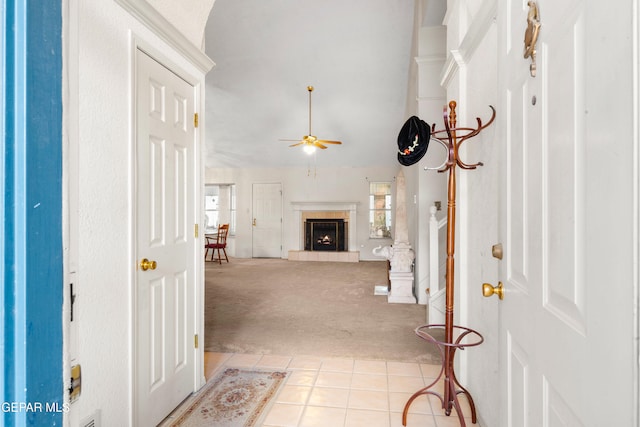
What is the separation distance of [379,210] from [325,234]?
1494mm

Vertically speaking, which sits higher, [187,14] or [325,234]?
[187,14]

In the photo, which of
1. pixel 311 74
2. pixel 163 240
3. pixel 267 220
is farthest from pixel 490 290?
pixel 267 220

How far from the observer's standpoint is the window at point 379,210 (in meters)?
9.64

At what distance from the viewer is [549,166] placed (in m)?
0.88

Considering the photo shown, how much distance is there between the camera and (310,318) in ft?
14.3

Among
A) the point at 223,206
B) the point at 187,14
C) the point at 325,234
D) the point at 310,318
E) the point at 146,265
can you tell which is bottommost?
the point at 310,318

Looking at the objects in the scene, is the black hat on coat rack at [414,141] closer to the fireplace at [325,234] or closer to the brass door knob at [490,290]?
the brass door knob at [490,290]

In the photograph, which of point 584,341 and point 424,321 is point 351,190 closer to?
point 424,321

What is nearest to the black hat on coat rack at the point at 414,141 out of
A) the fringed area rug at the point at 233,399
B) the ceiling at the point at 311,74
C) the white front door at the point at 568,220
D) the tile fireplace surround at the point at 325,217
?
the white front door at the point at 568,220

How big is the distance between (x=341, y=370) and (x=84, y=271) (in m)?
2.00

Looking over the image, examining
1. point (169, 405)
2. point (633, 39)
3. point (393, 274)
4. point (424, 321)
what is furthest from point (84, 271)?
point (393, 274)

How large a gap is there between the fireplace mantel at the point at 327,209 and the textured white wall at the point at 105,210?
7929 mm

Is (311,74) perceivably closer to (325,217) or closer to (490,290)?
(325,217)

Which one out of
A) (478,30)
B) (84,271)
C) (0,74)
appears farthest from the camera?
(478,30)
